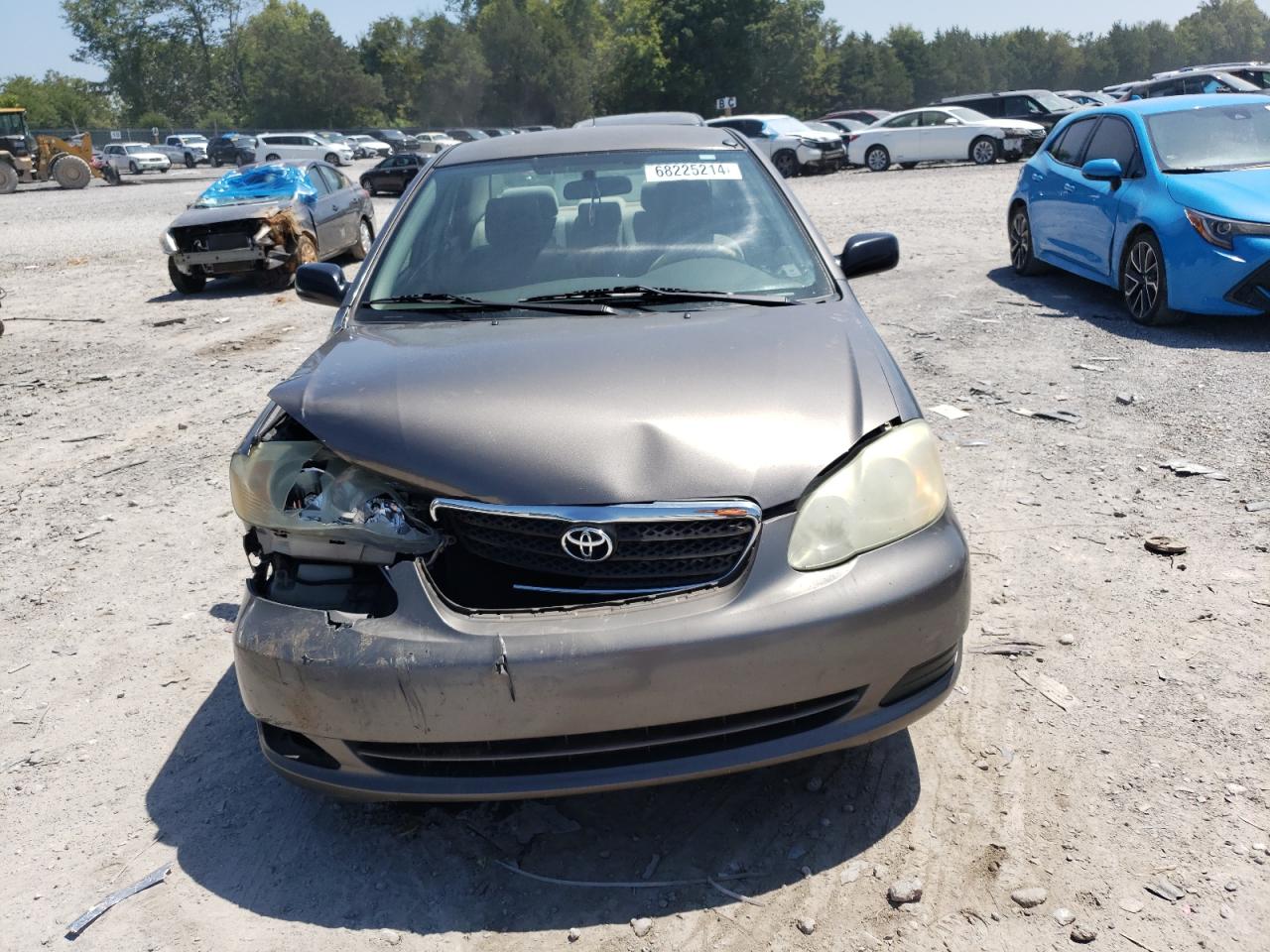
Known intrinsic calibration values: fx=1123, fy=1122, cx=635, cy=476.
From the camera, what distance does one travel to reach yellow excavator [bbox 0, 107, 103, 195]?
3647 cm

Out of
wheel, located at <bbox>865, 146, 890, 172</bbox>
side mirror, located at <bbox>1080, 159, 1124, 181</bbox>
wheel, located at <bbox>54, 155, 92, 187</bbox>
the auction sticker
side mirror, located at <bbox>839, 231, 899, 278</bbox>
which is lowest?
wheel, located at <bbox>865, 146, 890, 172</bbox>

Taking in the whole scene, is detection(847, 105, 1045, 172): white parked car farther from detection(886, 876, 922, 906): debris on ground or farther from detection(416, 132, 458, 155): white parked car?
detection(416, 132, 458, 155): white parked car

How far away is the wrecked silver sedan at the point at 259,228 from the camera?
42.2ft

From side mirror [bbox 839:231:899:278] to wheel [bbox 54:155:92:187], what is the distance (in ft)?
134

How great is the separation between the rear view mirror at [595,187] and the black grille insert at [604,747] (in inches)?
87.5

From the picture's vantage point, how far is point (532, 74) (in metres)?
85.8

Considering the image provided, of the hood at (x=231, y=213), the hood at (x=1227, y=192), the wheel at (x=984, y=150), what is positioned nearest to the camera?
the hood at (x=1227, y=192)

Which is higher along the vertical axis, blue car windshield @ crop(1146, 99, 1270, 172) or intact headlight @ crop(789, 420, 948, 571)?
blue car windshield @ crop(1146, 99, 1270, 172)

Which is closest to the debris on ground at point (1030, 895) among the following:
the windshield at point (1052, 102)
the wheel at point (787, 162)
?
the wheel at point (787, 162)

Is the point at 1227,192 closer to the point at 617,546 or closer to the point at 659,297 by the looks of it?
the point at 659,297

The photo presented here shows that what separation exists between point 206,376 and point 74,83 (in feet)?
407

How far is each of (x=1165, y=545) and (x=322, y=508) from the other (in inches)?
128

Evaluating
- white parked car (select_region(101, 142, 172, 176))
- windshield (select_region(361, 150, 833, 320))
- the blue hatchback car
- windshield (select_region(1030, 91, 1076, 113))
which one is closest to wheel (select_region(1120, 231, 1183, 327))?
the blue hatchback car

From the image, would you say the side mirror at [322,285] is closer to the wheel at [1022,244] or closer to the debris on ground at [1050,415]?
the debris on ground at [1050,415]
